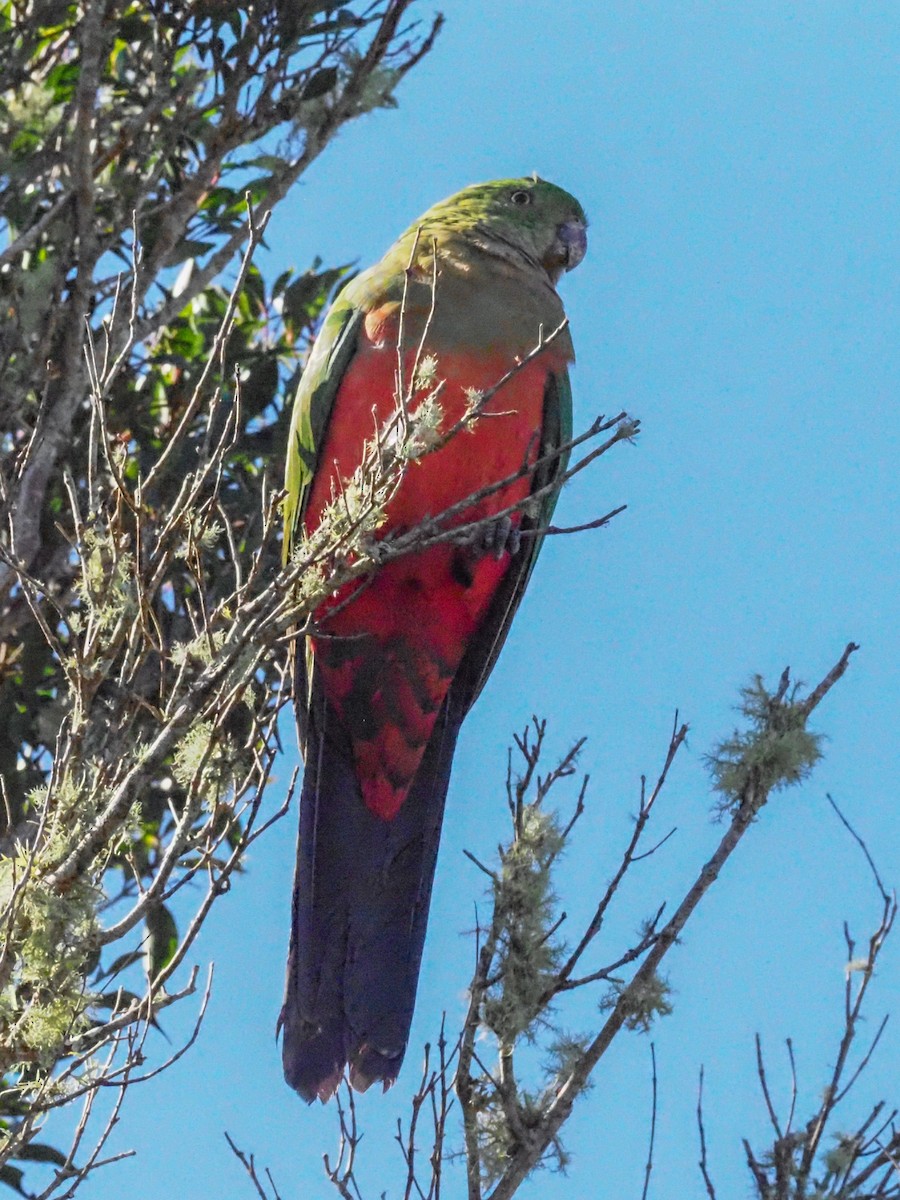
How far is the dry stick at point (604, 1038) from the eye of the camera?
2516mm

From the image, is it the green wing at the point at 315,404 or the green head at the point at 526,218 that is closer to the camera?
→ the green wing at the point at 315,404

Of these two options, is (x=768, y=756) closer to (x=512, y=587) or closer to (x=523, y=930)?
(x=523, y=930)

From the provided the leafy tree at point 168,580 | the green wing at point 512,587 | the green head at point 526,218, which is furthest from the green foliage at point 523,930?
the green head at point 526,218

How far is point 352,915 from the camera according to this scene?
11.8ft

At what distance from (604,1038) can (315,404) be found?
2.06 m

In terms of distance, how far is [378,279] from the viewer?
13.3 feet

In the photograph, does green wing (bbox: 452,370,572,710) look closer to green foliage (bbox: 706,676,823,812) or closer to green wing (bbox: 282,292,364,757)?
green wing (bbox: 282,292,364,757)

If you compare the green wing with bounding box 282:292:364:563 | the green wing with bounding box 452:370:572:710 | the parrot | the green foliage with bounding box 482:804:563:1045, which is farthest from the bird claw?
the green foliage with bounding box 482:804:563:1045

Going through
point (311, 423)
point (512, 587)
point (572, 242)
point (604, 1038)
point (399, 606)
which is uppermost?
point (572, 242)

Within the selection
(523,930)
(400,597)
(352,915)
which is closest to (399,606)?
(400,597)

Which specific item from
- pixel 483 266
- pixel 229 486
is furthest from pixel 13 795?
pixel 483 266

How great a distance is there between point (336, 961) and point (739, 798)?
1.22 metres

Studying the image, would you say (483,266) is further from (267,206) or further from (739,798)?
(739,798)

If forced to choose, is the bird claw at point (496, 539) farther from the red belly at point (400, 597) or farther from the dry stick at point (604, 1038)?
the dry stick at point (604, 1038)
